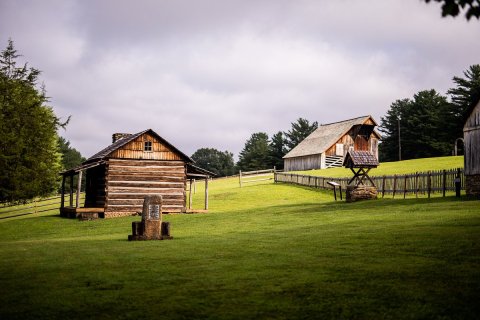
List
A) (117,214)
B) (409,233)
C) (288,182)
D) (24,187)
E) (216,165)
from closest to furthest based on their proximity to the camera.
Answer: (409,233)
(117,214)
(24,187)
(288,182)
(216,165)

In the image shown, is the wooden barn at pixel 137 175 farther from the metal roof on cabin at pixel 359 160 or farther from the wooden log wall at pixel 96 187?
the metal roof on cabin at pixel 359 160

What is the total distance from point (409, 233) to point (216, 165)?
441ft

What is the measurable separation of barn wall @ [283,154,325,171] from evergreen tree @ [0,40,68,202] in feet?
127

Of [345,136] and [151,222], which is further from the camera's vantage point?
[345,136]

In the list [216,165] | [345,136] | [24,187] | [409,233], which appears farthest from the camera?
[216,165]

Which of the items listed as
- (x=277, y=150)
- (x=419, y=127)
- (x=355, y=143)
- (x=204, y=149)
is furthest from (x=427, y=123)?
(x=204, y=149)

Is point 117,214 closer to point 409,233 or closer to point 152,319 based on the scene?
point 409,233

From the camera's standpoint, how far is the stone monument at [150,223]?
16.1 m

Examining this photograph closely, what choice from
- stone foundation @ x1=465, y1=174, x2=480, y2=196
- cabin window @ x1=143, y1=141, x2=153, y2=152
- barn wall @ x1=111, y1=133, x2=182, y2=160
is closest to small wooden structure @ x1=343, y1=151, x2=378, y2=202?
stone foundation @ x1=465, y1=174, x2=480, y2=196

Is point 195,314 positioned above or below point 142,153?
below

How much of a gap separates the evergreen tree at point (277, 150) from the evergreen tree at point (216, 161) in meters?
30.1

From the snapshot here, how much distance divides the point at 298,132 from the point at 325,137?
40.8m

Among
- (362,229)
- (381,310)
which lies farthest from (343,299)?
(362,229)

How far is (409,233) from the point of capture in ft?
43.2
